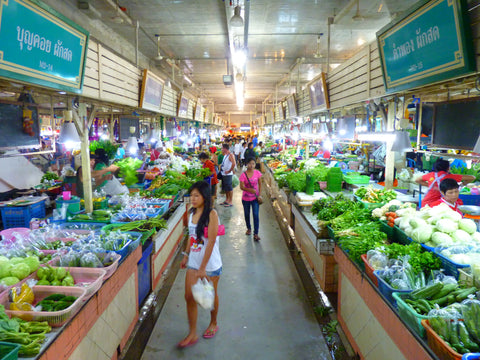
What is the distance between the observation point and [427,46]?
10.7ft

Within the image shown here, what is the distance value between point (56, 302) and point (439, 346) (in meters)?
2.76

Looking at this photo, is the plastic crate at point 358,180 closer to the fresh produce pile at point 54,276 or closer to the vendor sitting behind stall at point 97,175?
the vendor sitting behind stall at point 97,175

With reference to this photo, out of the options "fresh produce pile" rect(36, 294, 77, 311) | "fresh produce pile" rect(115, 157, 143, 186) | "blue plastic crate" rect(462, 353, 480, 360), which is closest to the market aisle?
"fresh produce pile" rect(36, 294, 77, 311)

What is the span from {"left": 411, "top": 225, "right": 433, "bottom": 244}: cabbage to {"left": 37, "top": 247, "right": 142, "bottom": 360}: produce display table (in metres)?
3.22

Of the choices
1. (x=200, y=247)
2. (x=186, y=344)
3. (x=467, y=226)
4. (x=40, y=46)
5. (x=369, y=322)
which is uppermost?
(x=40, y=46)

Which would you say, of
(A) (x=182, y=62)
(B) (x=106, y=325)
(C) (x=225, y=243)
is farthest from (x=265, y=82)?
(B) (x=106, y=325)

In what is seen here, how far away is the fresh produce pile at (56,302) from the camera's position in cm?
250

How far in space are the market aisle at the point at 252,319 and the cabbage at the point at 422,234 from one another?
5.27 ft

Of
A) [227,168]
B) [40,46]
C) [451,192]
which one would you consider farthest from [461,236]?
[227,168]

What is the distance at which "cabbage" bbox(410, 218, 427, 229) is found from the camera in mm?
3526

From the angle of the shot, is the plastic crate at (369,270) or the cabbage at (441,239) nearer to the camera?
the plastic crate at (369,270)

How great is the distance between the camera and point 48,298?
2.64 meters

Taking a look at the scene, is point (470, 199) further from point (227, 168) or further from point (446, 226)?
point (227, 168)

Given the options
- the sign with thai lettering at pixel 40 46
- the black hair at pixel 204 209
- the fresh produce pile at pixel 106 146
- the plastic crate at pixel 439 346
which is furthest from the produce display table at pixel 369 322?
the fresh produce pile at pixel 106 146
